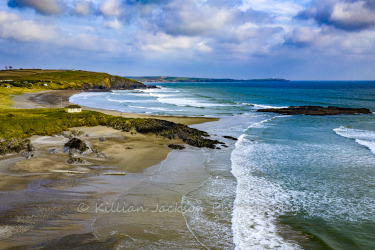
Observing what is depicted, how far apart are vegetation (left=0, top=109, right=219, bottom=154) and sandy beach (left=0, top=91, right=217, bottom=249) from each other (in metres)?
1.81

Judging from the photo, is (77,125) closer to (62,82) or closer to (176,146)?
(176,146)

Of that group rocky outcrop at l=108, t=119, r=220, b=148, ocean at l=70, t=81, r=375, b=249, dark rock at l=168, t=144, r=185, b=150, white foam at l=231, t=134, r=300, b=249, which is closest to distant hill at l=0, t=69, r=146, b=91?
rocky outcrop at l=108, t=119, r=220, b=148

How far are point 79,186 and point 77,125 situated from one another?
16407 millimetres

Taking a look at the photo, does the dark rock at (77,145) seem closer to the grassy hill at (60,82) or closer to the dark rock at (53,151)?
the dark rock at (53,151)

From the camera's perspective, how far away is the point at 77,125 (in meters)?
28.9

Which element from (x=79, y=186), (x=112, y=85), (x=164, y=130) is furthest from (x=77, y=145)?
(x=112, y=85)

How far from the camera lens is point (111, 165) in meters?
18.2

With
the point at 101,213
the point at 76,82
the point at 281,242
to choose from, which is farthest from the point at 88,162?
the point at 76,82

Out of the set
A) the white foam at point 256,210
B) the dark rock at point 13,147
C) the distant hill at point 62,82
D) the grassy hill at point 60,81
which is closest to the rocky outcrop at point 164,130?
the white foam at point 256,210

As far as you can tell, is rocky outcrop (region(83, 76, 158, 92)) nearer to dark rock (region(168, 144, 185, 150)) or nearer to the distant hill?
the distant hill

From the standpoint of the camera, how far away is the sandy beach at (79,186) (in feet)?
31.9

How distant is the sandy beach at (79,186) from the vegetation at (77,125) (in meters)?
1.81

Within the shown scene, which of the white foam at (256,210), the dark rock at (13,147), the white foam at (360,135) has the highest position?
the dark rock at (13,147)

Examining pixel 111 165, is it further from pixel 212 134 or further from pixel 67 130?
pixel 212 134
